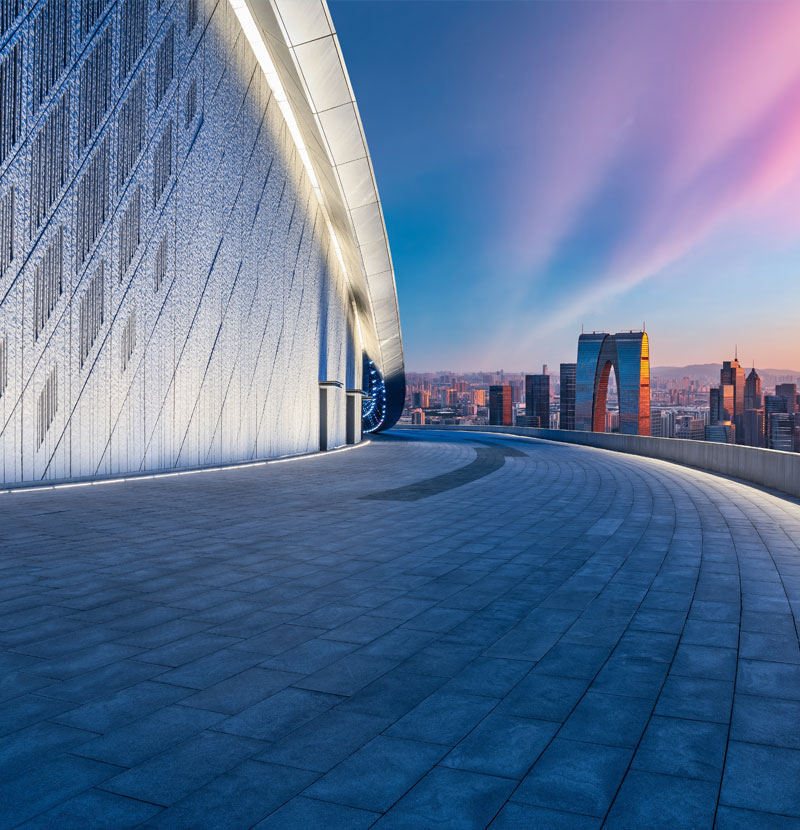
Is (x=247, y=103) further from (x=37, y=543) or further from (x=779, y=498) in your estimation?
(x=779, y=498)

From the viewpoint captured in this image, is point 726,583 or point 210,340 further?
point 210,340

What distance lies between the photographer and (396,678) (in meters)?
3.57

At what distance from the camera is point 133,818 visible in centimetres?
228

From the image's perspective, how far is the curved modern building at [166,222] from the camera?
438 inches

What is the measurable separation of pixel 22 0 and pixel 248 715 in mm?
12557

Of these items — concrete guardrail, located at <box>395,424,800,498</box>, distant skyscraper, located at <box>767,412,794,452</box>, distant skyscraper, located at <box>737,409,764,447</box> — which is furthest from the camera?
distant skyscraper, located at <box>737,409,764,447</box>

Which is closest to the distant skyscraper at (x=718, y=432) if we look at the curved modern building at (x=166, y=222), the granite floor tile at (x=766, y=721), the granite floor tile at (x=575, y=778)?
the curved modern building at (x=166, y=222)

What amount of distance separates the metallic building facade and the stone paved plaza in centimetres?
5632

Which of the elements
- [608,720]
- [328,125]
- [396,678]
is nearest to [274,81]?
[328,125]

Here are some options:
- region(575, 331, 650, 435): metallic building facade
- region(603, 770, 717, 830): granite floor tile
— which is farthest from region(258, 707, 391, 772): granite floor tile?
region(575, 331, 650, 435): metallic building facade

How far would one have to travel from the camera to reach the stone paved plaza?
7.94 ft

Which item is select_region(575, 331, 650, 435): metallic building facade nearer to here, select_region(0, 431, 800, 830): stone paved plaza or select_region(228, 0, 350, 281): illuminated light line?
select_region(228, 0, 350, 281): illuminated light line

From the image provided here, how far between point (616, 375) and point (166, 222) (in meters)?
55.2

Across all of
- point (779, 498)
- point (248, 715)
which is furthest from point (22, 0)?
point (779, 498)
